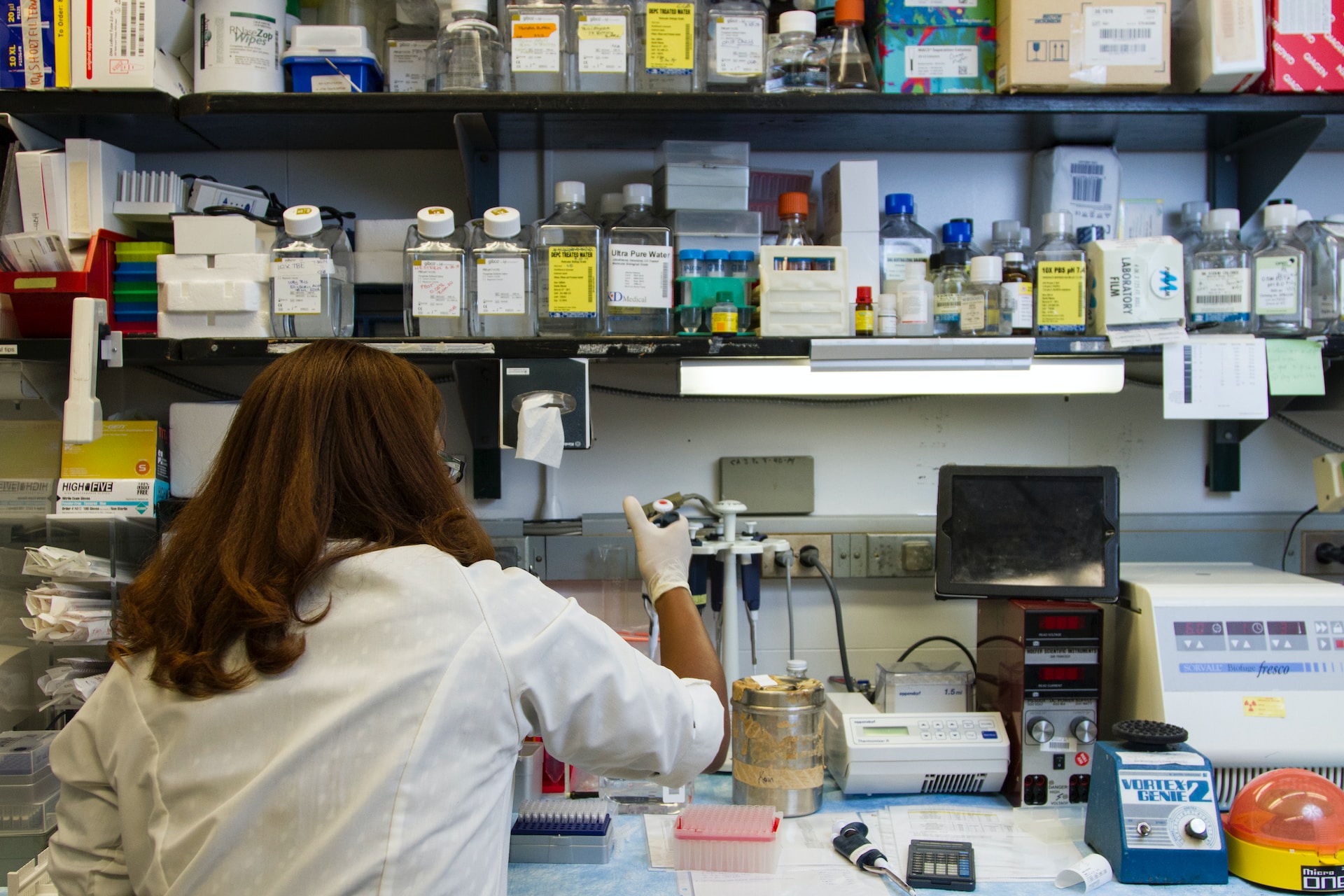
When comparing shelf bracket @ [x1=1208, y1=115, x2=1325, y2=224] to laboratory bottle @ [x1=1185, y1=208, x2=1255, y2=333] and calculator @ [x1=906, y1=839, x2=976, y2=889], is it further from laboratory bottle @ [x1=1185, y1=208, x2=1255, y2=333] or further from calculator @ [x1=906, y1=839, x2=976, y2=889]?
calculator @ [x1=906, y1=839, x2=976, y2=889]

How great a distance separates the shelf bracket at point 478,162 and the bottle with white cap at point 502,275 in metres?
0.18

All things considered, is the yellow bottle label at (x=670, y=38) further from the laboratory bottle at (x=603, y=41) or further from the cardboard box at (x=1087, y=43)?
the cardboard box at (x=1087, y=43)

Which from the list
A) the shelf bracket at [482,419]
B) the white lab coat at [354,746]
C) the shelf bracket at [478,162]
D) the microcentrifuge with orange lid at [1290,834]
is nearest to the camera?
the white lab coat at [354,746]

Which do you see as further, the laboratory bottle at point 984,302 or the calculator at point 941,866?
the laboratory bottle at point 984,302

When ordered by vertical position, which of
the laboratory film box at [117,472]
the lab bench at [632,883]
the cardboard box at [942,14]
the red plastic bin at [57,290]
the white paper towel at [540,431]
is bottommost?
the lab bench at [632,883]

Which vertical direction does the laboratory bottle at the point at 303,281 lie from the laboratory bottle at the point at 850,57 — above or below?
below

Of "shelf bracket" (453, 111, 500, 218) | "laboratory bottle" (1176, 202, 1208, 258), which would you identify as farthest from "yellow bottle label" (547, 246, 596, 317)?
"laboratory bottle" (1176, 202, 1208, 258)

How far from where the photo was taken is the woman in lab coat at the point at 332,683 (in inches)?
33.9

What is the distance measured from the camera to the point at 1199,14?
5.29 ft

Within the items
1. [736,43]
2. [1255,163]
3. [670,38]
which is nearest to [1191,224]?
[1255,163]

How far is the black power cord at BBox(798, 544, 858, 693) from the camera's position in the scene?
5.93 ft

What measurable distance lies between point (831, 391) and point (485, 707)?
0.93 m

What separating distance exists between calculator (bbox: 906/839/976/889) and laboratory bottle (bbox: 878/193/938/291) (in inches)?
35.7

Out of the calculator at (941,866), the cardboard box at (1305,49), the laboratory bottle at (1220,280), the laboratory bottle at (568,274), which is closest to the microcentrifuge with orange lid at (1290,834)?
the calculator at (941,866)
